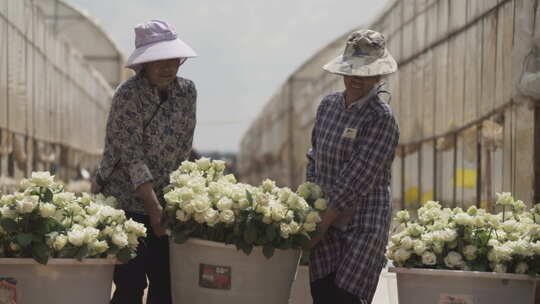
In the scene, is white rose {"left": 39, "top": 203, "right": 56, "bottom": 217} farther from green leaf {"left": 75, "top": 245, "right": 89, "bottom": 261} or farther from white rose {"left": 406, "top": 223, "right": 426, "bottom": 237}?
white rose {"left": 406, "top": 223, "right": 426, "bottom": 237}

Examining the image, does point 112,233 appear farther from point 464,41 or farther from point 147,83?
point 464,41

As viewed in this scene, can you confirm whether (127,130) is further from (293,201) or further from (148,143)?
(293,201)

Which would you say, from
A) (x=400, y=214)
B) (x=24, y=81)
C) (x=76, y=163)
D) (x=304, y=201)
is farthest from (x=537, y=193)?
(x=76, y=163)

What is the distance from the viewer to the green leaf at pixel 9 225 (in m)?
3.37

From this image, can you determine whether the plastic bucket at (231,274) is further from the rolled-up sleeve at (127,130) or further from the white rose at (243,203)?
the rolled-up sleeve at (127,130)

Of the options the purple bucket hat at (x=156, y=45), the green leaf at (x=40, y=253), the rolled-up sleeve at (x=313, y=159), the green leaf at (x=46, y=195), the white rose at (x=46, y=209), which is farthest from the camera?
the rolled-up sleeve at (x=313, y=159)

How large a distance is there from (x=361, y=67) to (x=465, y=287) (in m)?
0.89

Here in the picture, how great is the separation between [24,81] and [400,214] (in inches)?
336

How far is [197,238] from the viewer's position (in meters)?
3.44

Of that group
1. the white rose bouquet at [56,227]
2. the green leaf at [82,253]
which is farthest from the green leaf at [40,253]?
the green leaf at [82,253]

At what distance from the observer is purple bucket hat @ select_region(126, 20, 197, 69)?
12.5ft

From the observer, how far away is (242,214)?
346 centimetres

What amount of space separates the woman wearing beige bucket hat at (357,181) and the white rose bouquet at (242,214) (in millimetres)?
112

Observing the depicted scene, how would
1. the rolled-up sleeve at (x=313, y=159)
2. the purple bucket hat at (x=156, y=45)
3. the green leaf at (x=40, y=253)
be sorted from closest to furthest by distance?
the green leaf at (x=40, y=253)
the purple bucket hat at (x=156, y=45)
the rolled-up sleeve at (x=313, y=159)
